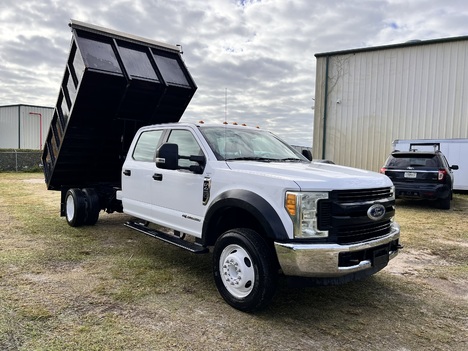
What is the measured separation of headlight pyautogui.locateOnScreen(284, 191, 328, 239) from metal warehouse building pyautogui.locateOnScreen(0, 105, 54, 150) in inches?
1232

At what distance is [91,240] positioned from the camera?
6457mm

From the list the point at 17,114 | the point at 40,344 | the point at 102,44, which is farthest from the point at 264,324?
the point at 17,114

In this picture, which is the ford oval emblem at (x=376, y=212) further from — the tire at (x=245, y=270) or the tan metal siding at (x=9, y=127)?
the tan metal siding at (x=9, y=127)

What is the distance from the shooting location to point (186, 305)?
3.89 m

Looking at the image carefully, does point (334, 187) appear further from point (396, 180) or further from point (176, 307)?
point (396, 180)

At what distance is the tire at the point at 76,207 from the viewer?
7.13 m

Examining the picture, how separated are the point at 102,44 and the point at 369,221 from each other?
210 inches

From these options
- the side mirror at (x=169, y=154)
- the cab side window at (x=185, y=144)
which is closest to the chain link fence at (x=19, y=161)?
the cab side window at (x=185, y=144)

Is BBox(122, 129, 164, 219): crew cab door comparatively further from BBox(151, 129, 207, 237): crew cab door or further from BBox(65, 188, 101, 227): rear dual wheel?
BBox(65, 188, 101, 227): rear dual wheel

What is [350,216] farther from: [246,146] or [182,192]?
[182,192]

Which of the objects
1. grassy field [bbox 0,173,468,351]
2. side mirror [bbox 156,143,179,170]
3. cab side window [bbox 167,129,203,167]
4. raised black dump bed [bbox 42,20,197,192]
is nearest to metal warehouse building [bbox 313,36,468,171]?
grassy field [bbox 0,173,468,351]

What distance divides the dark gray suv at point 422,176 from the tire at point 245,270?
779cm

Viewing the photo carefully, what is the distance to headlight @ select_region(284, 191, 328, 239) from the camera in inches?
134

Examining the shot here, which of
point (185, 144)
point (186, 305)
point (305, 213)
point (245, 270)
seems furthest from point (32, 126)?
point (305, 213)
